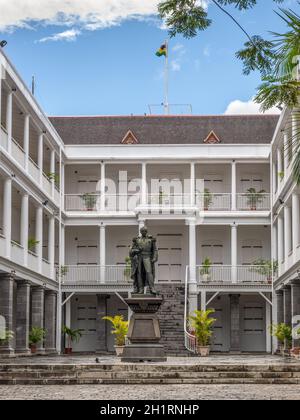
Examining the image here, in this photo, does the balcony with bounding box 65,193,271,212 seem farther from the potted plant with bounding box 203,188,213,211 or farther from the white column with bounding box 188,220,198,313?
the white column with bounding box 188,220,198,313

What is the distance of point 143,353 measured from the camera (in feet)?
68.4

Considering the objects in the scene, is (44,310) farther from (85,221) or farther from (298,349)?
(298,349)

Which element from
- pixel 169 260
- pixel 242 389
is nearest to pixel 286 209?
pixel 169 260

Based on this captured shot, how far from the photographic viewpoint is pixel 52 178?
34.3 m

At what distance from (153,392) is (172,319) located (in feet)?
62.1

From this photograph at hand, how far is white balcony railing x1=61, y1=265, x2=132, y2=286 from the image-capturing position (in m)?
36.4

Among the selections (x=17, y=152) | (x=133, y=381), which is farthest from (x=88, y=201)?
(x=133, y=381)

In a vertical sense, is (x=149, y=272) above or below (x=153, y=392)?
above

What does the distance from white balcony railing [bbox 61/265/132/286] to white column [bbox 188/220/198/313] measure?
8.03 ft

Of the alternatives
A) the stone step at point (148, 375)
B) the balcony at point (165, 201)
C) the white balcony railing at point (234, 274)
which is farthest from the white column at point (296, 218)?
the stone step at point (148, 375)

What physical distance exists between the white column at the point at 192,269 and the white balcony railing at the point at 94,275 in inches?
96.4

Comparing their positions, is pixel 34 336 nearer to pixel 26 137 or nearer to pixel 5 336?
pixel 5 336

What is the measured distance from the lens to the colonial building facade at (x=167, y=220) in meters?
34.4
